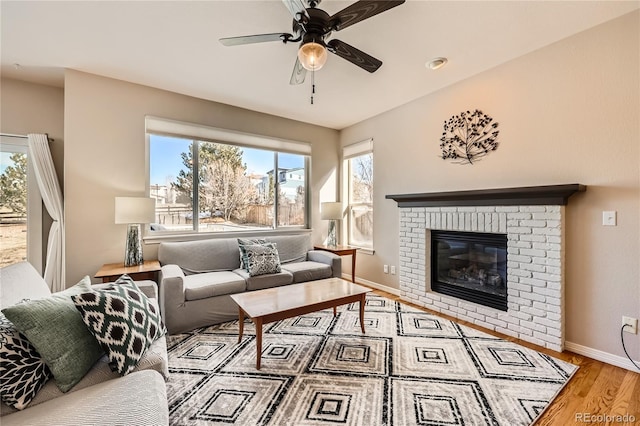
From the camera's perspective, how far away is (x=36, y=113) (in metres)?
3.09

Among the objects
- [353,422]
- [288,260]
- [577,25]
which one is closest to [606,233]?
[577,25]

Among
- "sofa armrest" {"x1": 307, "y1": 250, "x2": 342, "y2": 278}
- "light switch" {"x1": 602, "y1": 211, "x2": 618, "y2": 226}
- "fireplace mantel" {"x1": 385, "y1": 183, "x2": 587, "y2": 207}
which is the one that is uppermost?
"fireplace mantel" {"x1": 385, "y1": 183, "x2": 587, "y2": 207}

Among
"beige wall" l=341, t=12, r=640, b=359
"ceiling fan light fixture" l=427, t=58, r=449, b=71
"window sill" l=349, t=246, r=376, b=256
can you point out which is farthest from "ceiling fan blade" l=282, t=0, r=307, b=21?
"window sill" l=349, t=246, r=376, b=256

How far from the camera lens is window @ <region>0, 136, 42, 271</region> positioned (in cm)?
295

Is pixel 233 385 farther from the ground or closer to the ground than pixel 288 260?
closer to the ground

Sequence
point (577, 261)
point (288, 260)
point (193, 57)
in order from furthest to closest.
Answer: point (288, 260) → point (193, 57) → point (577, 261)

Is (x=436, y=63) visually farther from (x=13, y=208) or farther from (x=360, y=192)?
(x=13, y=208)

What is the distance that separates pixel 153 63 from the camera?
274 cm

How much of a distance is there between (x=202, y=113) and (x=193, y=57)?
1097mm

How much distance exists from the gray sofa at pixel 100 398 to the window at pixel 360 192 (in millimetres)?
3532

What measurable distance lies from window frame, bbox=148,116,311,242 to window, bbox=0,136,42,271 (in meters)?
1.13

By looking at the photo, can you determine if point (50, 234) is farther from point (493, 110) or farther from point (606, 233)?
point (606, 233)

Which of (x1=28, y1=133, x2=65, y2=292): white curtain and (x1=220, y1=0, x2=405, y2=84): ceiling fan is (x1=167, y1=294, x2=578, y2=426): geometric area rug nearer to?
(x1=28, y1=133, x2=65, y2=292): white curtain

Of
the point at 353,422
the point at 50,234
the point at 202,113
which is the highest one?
the point at 202,113
